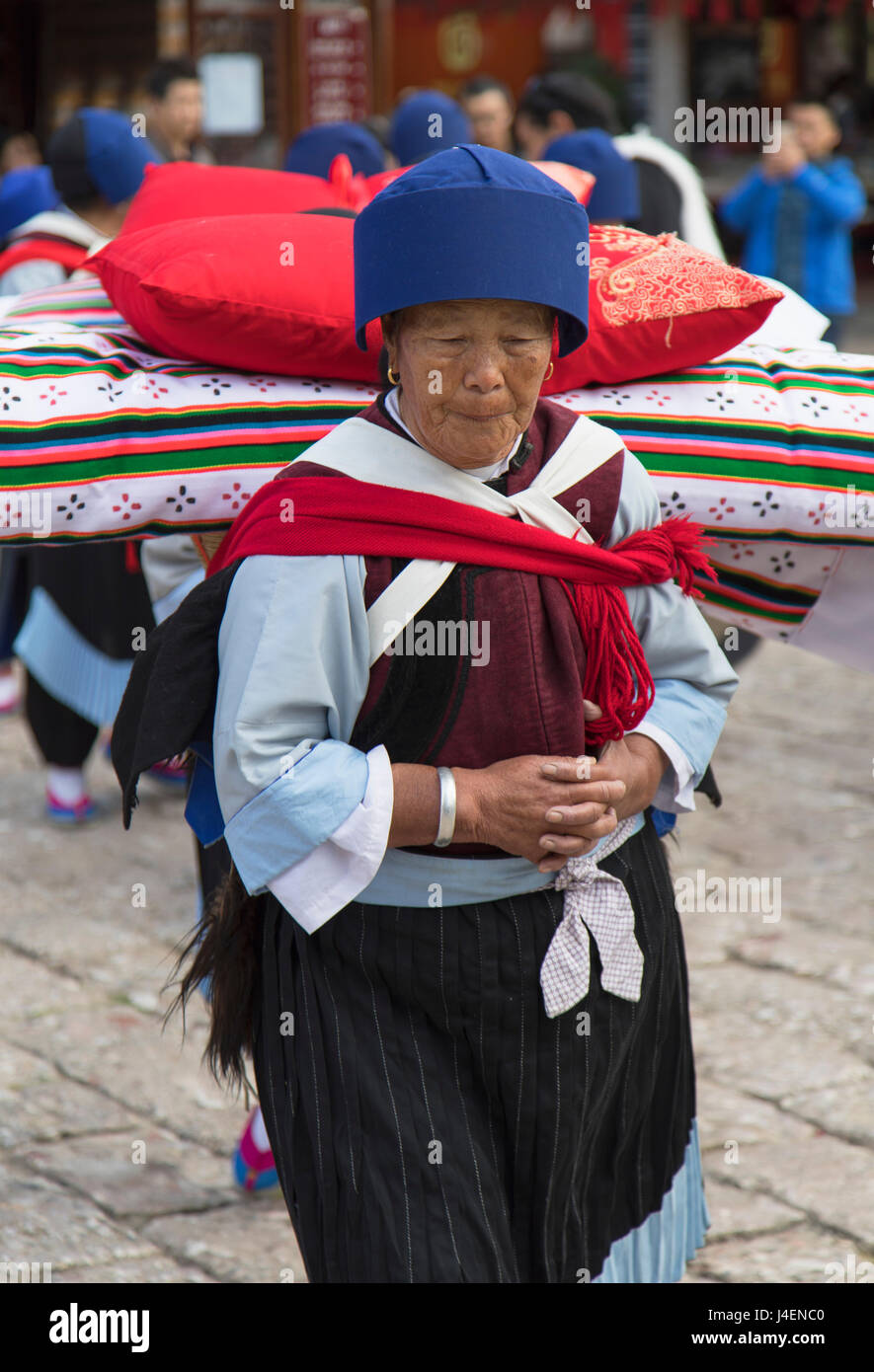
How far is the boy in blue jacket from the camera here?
8.38 metres

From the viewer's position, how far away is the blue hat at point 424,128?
173 inches

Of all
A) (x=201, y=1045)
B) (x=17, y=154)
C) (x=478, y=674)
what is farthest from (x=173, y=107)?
(x=478, y=674)

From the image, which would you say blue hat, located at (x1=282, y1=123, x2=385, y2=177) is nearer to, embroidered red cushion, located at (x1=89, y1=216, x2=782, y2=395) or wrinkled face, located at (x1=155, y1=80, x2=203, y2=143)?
wrinkled face, located at (x1=155, y1=80, x2=203, y2=143)

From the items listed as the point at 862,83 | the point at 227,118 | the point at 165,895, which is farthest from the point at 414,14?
the point at 165,895

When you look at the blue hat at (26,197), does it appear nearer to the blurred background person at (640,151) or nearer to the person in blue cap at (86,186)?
the person in blue cap at (86,186)

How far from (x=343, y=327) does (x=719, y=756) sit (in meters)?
3.41

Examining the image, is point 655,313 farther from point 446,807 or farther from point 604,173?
point 604,173

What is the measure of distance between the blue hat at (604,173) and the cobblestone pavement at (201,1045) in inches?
67.6

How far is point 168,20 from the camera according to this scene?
37.8ft

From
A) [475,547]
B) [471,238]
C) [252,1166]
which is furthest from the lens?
[252,1166]

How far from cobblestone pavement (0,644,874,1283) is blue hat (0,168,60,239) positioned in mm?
1925

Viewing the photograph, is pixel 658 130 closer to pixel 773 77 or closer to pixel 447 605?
pixel 773 77

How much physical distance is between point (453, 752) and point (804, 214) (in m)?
7.24

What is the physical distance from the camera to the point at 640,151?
4.79 metres
